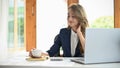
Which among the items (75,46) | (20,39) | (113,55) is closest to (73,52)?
(75,46)

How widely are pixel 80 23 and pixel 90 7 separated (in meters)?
1.22

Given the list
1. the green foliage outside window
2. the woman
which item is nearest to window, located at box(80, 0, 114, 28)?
the green foliage outside window

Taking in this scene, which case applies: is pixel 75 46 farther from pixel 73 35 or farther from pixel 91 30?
pixel 91 30

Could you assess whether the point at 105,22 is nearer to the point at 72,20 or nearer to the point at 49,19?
the point at 49,19

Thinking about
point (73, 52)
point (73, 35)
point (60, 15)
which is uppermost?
point (60, 15)

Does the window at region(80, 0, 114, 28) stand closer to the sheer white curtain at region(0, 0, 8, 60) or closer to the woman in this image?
the woman

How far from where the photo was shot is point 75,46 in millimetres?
2158

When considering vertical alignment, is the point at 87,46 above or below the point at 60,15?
below

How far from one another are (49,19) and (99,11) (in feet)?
2.66

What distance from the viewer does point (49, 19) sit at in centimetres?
337

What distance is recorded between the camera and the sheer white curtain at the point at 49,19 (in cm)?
336

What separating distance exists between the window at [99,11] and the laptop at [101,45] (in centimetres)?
182

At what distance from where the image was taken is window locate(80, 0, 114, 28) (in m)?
3.34

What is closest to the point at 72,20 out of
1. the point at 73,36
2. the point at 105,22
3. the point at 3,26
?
the point at 73,36
